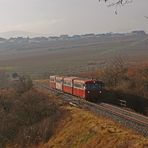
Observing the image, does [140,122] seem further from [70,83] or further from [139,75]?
[139,75]

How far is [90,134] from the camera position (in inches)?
1204

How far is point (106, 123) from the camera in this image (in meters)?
31.3

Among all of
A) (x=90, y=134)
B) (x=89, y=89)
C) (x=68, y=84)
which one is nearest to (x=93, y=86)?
(x=89, y=89)

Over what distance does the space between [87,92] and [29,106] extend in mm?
7635

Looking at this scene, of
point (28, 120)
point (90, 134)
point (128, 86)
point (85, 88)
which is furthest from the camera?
point (128, 86)

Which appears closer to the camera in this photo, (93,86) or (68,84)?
(93,86)

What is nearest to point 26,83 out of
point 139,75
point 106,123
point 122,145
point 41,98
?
point 41,98

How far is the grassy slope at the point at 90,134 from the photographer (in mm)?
26281

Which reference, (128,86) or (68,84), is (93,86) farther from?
(128,86)

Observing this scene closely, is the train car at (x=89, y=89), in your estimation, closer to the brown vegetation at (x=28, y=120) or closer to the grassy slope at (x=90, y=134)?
the brown vegetation at (x=28, y=120)

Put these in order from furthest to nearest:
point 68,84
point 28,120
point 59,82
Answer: point 59,82
point 68,84
point 28,120

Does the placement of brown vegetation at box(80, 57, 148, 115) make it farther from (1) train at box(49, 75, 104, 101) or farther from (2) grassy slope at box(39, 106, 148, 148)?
(2) grassy slope at box(39, 106, 148, 148)

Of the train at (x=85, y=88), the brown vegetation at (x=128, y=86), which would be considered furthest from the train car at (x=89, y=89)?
the brown vegetation at (x=128, y=86)

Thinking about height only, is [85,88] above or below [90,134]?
above
